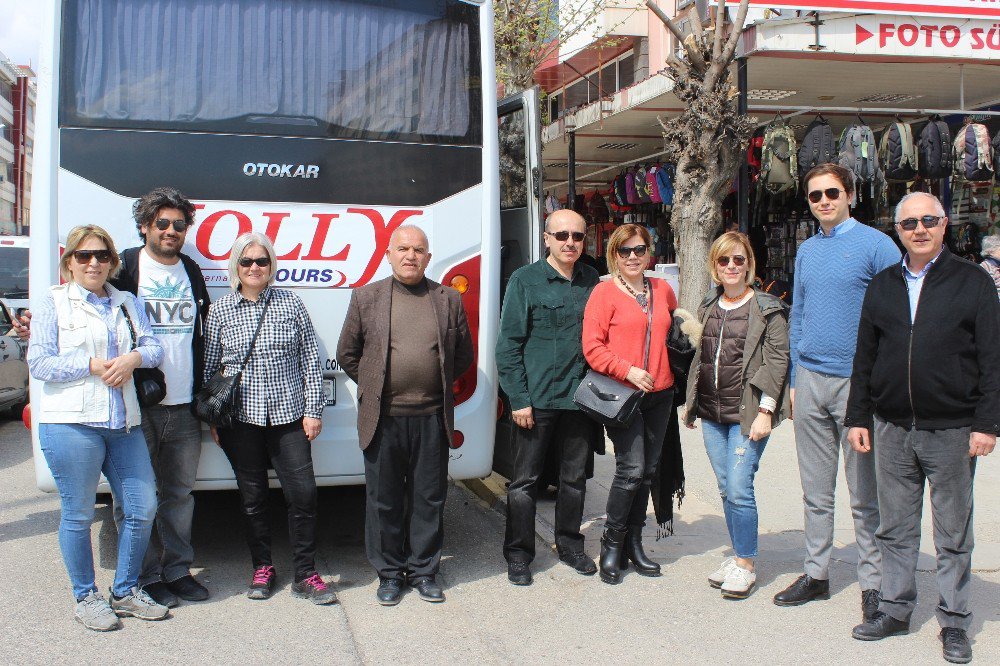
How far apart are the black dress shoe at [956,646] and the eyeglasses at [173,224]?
3.84m

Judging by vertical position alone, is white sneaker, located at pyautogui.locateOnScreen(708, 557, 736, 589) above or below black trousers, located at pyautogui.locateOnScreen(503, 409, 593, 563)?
below

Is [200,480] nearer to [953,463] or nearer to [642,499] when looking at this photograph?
[642,499]

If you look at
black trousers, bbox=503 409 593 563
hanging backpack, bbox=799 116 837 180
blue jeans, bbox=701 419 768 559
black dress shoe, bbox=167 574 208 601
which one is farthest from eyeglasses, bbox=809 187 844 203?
hanging backpack, bbox=799 116 837 180

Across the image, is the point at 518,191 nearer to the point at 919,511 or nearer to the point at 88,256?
the point at 88,256

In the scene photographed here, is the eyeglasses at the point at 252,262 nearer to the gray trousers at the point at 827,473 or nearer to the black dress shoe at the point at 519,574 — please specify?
the black dress shoe at the point at 519,574

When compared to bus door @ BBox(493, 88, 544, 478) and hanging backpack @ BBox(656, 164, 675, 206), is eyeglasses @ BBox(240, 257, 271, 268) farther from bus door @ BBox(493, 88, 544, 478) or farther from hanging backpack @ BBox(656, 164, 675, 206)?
hanging backpack @ BBox(656, 164, 675, 206)

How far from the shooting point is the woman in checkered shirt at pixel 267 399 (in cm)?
453

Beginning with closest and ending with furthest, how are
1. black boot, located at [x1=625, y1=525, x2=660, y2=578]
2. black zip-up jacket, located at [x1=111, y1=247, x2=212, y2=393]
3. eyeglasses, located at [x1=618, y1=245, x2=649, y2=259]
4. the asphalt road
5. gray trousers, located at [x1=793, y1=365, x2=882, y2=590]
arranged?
the asphalt road
gray trousers, located at [x1=793, y1=365, x2=882, y2=590]
black zip-up jacket, located at [x1=111, y1=247, x2=212, y2=393]
eyeglasses, located at [x1=618, y1=245, x2=649, y2=259]
black boot, located at [x1=625, y1=525, x2=660, y2=578]

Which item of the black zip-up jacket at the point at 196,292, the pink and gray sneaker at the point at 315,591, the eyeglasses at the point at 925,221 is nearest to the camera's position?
the eyeglasses at the point at 925,221

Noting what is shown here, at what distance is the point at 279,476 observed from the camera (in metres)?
4.68

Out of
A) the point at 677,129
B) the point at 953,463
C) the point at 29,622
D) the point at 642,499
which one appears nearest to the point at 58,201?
the point at 29,622

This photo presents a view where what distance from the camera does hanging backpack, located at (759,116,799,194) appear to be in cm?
1102

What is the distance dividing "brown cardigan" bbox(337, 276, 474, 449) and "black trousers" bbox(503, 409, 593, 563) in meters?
0.47

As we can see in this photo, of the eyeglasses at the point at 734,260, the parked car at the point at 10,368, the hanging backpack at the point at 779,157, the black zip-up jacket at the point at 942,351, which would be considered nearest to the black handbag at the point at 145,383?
the eyeglasses at the point at 734,260
